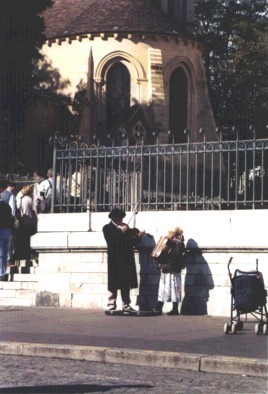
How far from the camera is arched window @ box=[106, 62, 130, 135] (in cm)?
5053

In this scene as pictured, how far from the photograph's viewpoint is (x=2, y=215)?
19.3m

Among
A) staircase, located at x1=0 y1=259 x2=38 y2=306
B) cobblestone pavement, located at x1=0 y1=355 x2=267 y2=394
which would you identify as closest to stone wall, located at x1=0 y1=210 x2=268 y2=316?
staircase, located at x1=0 y1=259 x2=38 y2=306

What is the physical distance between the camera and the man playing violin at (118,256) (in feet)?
55.6

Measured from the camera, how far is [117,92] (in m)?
50.8

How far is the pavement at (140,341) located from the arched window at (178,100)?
35444 millimetres

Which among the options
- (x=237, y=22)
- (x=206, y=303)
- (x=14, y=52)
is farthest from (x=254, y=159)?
(x=237, y=22)

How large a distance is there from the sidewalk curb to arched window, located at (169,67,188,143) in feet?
132

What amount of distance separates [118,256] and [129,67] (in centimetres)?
3461

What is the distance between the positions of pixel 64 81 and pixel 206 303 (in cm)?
3548

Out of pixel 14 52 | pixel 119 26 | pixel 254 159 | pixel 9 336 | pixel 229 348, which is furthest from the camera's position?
pixel 119 26

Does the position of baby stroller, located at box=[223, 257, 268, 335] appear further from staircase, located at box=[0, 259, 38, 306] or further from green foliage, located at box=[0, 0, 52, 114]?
green foliage, located at box=[0, 0, 52, 114]

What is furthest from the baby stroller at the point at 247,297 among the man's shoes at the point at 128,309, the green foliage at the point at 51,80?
the green foliage at the point at 51,80

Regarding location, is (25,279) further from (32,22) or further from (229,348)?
(32,22)

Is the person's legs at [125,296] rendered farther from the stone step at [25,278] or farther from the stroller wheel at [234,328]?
the stroller wheel at [234,328]
